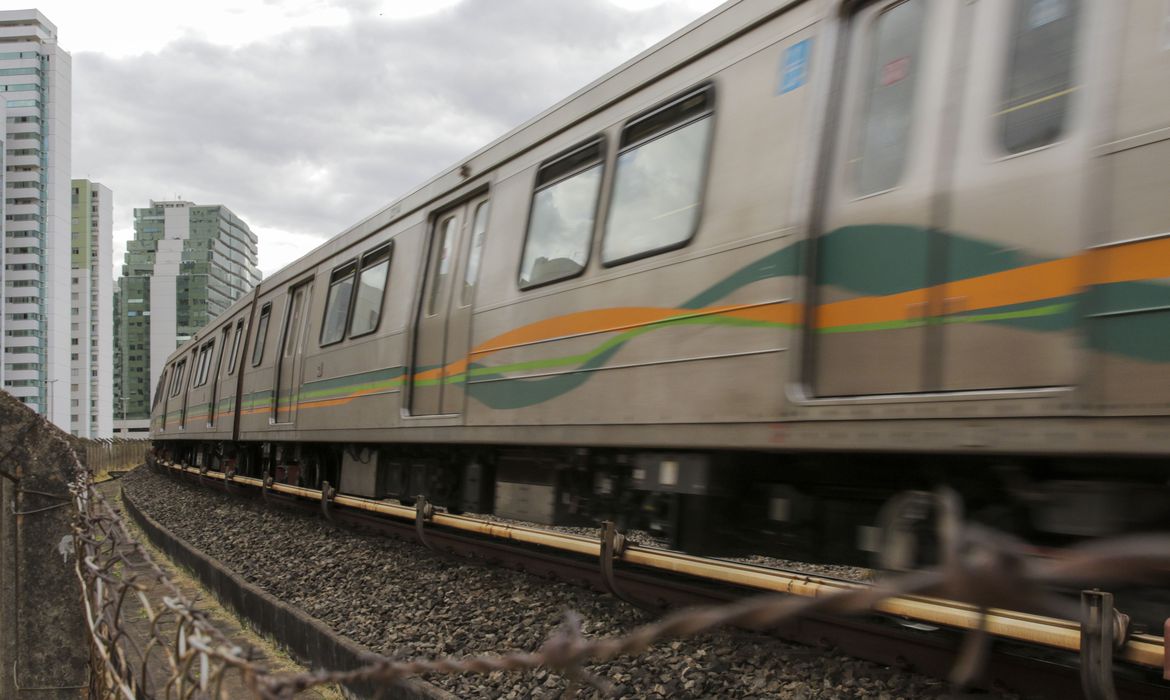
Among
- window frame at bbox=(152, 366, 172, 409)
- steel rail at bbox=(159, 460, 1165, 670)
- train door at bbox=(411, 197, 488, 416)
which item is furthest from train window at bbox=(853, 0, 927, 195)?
window frame at bbox=(152, 366, 172, 409)

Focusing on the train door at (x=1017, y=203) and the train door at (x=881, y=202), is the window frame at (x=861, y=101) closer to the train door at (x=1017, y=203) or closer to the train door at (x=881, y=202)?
the train door at (x=881, y=202)

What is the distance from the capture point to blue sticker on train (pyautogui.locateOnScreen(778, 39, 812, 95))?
14.2ft

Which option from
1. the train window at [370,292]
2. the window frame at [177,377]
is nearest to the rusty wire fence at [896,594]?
the train window at [370,292]

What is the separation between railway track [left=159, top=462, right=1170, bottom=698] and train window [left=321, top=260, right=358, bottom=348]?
4.17m

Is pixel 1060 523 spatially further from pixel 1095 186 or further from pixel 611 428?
pixel 611 428

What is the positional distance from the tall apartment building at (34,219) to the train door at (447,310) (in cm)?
9766

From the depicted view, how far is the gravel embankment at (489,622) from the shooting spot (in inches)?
144

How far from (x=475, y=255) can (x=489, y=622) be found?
327cm

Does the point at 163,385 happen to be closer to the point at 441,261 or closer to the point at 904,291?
the point at 441,261

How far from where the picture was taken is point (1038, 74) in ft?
11.3

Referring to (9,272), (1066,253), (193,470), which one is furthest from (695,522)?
(9,272)

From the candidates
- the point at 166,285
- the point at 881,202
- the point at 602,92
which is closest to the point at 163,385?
the point at 602,92

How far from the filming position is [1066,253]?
3150 millimetres

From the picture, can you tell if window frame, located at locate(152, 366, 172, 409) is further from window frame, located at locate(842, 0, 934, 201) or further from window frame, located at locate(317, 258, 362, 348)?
window frame, located at locate(842, 0, 934, 201)
